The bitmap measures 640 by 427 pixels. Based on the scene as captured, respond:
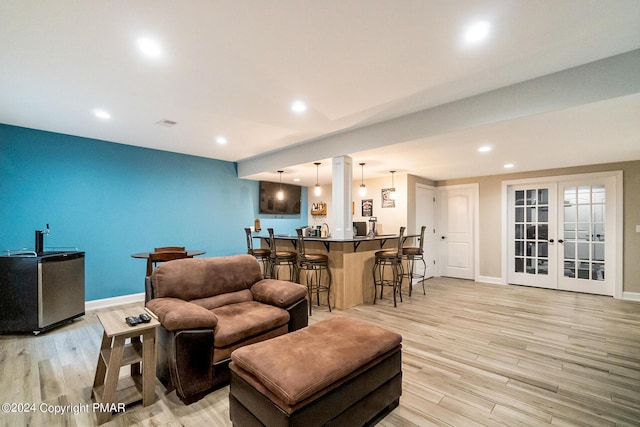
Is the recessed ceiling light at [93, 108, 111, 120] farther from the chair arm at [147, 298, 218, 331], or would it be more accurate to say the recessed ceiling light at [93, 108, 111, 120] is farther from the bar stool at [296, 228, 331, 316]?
the bar stool at [296, 228, 331, 316]

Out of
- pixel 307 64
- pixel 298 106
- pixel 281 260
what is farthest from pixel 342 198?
pixel 307 64

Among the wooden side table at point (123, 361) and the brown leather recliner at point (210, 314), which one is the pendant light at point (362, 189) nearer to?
the brown leather recliner at point (210, 314)

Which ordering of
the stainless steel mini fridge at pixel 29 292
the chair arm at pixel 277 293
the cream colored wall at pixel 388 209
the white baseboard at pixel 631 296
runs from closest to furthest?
the chair arm at pixel 277 293, the stainless steel mini fridge at pixel 29 292, the white baseboard at pixel 631 296, the cream colored wall at pixel 388 209

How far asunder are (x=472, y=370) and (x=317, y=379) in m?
1.78

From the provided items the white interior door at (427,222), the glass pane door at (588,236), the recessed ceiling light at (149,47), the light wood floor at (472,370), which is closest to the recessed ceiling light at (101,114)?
the recessed ceiling light at (149,47)

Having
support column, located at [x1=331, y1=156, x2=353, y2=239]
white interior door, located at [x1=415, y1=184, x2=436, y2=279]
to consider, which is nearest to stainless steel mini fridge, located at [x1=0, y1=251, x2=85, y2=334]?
support column, located at [x1=331, y1=156, x2=353, y2=239]

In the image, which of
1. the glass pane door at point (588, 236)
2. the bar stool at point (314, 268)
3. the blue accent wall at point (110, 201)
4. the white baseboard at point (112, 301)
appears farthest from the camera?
the glass pane door at point (588, 236)

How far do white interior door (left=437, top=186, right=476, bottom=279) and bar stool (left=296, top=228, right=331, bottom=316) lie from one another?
357 centimetres

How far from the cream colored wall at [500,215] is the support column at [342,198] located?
352cm

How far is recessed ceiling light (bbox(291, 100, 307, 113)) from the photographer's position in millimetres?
3031

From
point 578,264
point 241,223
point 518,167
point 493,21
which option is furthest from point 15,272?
point 578,264

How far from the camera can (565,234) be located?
5.24 meters

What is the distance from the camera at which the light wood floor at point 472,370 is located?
6.17 feet

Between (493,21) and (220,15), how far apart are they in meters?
1.76
